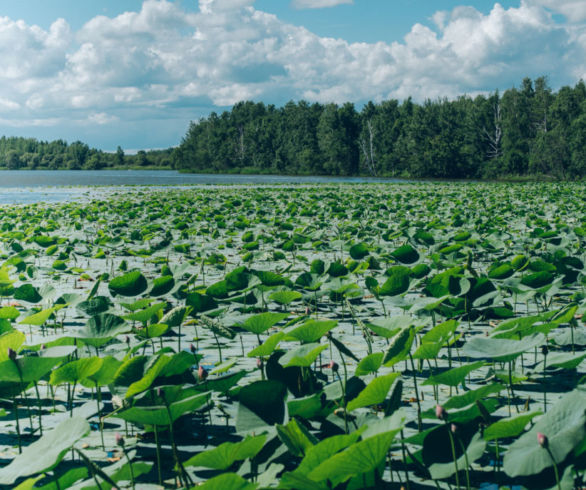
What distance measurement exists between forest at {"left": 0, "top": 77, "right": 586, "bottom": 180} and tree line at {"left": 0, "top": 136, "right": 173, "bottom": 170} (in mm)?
33464

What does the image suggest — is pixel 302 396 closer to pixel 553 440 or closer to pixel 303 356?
pixel 303 356

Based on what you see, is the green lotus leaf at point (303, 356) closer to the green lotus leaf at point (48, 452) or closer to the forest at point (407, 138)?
the green lotus leaf at point (48, 452)

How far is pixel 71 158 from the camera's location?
104m

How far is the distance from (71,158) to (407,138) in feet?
254

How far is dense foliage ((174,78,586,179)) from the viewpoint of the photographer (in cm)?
3672

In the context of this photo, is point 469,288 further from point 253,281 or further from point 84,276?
point 84,276

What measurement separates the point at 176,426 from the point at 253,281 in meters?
1.19

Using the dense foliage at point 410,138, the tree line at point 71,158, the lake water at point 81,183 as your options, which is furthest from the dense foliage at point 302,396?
the tree line at point 71,158

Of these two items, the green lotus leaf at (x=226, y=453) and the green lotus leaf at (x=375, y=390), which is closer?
the green lotus leaf at (x=226, y=453)

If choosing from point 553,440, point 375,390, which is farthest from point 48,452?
point 553,440

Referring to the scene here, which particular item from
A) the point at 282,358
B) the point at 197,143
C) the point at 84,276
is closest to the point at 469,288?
the point at 282,358

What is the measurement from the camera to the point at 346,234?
22.0ft

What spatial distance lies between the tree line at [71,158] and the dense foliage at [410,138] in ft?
120

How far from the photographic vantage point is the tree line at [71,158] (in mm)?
104312
